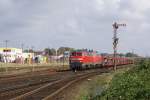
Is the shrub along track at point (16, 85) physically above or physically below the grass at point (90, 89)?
above

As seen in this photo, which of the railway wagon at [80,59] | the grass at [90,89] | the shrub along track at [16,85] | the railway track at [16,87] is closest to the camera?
the grass at [90,89]

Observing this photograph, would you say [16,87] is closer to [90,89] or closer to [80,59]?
[90,89]

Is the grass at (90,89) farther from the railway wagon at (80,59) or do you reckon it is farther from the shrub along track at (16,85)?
the railway wagon at (80,59)

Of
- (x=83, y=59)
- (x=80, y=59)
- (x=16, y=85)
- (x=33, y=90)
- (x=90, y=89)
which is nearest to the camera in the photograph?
(x=33, y=90)

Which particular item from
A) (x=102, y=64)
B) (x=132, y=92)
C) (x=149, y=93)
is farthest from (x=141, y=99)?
(x=102, y=64)

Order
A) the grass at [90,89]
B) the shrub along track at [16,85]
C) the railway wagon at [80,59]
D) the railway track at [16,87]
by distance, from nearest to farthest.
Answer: the grass at [90,89], the railway track at [16,87], the shrub along track at [16,85], the railway wagon at [80,59]

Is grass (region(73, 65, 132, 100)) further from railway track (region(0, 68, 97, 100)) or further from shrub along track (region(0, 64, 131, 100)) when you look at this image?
railway track (region(0, 68, 97, 100))

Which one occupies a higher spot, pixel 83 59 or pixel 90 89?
pixel 83 59

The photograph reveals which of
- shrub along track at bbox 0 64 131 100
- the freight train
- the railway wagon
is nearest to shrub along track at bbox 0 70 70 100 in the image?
shrub along track at bbox 0 64 131 100

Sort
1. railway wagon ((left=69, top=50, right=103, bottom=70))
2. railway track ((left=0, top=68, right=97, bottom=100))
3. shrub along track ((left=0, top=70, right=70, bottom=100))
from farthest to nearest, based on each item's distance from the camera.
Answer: railway wagon ((left=69, top=50, right=103, bottom=70)), shrub along track ((left=0, top=70, right=70, bottom=100)), railway track ((left=0, top=68, right=97, bottom=100))

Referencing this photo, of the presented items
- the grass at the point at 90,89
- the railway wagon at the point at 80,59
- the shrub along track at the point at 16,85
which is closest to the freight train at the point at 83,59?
the railway wagon at the point at 80,59

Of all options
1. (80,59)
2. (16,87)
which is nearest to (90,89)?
(16,87)

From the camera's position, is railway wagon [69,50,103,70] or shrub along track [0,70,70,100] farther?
railway wagon [69,50,103,70]

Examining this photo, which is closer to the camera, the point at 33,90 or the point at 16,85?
the point at 33,90
